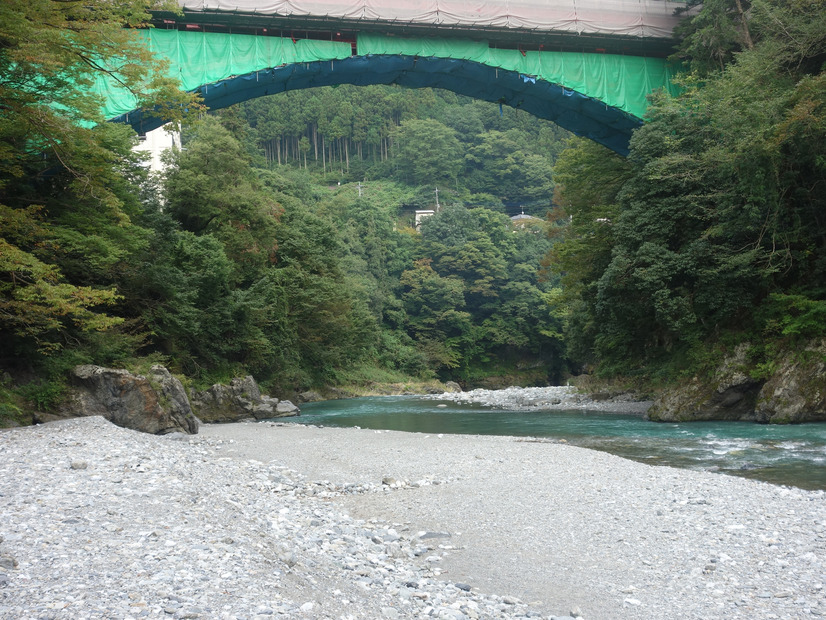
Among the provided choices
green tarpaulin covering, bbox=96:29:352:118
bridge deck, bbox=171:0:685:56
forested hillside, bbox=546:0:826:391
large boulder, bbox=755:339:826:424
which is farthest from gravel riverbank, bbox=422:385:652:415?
green tarpaulin covering, bbox=96:29:352:118

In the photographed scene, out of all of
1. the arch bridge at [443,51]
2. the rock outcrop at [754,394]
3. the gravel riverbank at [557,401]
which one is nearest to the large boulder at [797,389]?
the rock outcrop at [754,394]

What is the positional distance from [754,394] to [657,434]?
4382mm

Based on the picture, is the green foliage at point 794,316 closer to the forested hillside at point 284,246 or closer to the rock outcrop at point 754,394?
the rock outcrop at point 754,394

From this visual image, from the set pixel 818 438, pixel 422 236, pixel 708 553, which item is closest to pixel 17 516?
pixel 708 553

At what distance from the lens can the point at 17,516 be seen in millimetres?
5129

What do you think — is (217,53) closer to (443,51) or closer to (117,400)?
(443,51)

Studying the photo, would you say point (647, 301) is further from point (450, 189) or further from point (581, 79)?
point (450, 189)

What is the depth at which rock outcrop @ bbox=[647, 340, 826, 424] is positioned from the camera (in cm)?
1577

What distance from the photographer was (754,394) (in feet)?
57.6

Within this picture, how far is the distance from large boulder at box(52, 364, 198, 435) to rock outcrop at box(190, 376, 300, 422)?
718cm

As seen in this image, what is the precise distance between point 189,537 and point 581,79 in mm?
24347

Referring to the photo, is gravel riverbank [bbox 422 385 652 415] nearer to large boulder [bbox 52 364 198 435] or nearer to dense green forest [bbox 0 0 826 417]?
dense green forest [bbox 0 0 826 417]

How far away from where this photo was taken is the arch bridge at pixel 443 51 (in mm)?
22375

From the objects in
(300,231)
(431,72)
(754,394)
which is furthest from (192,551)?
(300,231)
